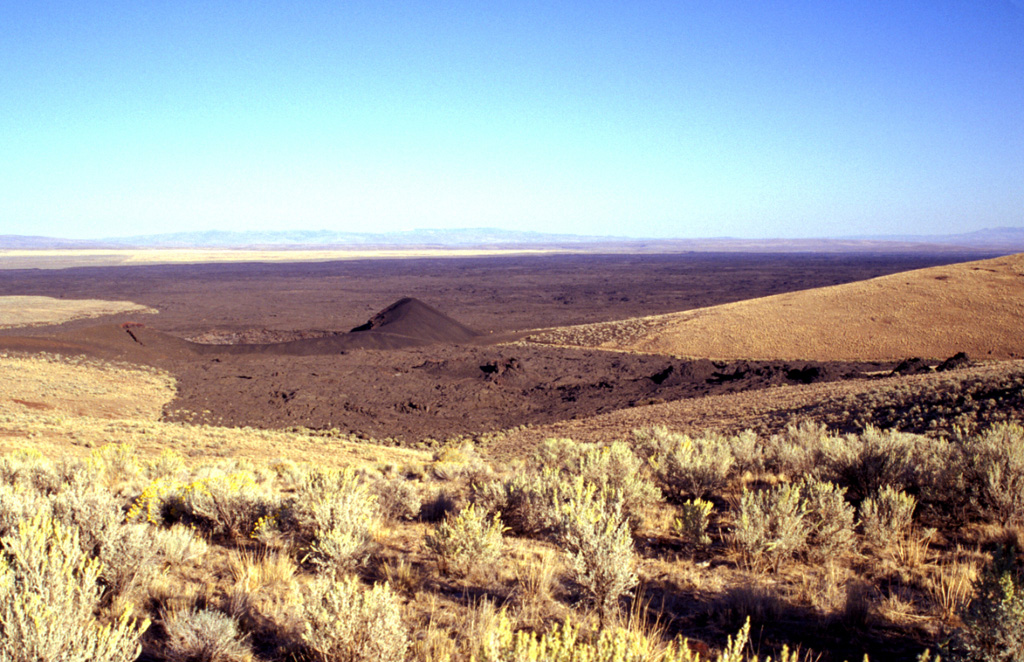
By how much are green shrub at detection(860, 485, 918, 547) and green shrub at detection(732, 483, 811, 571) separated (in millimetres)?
534

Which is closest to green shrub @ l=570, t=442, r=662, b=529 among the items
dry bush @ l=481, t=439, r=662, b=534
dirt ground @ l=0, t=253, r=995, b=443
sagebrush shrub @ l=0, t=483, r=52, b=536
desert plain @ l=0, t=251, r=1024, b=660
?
dry bush @ l=481, t=439, r=662, b=534

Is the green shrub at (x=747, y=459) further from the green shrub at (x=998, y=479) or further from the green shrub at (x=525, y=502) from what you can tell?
the green shrub at (x=525, y=502)

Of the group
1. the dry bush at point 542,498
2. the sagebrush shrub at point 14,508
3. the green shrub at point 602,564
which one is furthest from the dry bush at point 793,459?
the sagebrush shrub at point 14,508

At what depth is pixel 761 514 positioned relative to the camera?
5062 millimetres

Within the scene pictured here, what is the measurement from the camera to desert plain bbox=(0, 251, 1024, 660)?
162 inches

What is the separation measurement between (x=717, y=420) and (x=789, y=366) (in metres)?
12.3

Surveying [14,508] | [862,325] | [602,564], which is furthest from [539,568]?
[862,325]

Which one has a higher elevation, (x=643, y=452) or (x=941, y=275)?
(x=941, y=275)

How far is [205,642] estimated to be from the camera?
3.33m

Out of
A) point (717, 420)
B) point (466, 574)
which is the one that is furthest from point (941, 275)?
point (466, 574)

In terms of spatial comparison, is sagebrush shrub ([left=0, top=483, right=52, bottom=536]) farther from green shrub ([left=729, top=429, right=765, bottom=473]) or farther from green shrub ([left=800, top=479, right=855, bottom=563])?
green shrub ([left=729, top=429, right=765, bottom=473])

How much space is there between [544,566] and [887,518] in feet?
10.1

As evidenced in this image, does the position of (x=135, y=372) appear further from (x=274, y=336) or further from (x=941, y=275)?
(x=941, y=275)

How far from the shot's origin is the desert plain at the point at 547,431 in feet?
13.5
